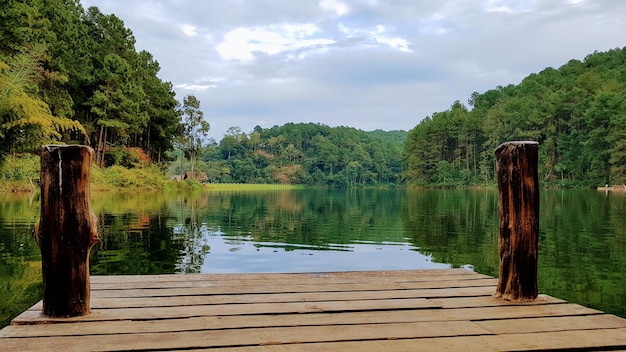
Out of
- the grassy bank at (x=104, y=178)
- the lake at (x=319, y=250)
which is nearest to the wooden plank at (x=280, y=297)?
the lake at (x=319, y=250)

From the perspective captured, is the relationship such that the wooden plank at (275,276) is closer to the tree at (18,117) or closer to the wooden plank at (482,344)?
the wooden plank at (482,344)

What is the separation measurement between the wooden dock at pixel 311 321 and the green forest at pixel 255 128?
16.9 m

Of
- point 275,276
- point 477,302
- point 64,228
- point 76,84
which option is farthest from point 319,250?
point 76,84

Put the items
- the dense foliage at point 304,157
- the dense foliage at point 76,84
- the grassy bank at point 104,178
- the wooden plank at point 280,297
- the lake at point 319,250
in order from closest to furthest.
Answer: the wooden plank at point 280,297, the lake at point 319,250, the dense foliage at point 76,84, the grassy bank at point 104,178, the dense foliage at point 304,157

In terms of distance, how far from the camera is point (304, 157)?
102 meters

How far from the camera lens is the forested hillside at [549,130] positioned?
51.6m

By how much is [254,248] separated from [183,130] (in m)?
37.7

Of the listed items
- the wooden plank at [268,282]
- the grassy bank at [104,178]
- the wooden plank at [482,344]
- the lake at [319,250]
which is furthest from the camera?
the grassy bank at [104,178]

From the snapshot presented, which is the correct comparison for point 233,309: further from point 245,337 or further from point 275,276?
point 275,276

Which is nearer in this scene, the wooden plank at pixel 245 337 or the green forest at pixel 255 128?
the wooden plank at pixel 245 337

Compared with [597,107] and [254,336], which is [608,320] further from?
[597,107]

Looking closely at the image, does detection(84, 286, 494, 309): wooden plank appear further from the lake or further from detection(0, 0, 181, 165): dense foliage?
detection(0, 0, 181, 165): dense foliage

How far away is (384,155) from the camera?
10569cm

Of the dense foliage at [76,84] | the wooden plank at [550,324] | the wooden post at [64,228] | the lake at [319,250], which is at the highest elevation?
the dense foliage at [76,84]
